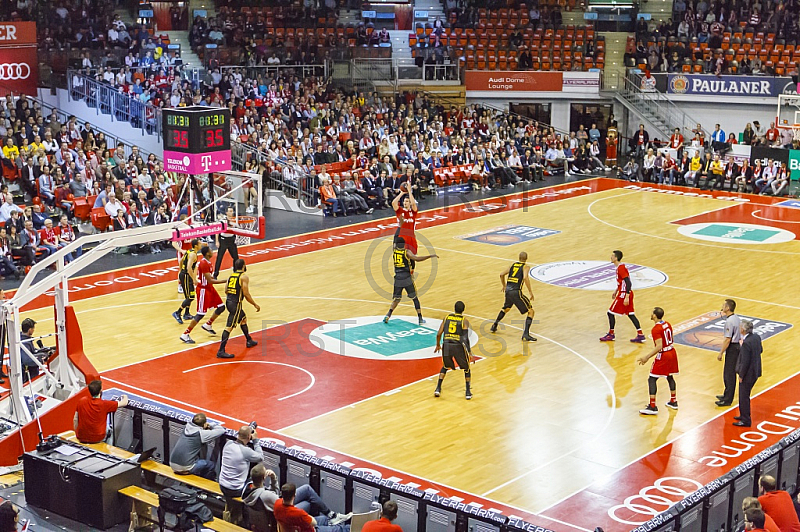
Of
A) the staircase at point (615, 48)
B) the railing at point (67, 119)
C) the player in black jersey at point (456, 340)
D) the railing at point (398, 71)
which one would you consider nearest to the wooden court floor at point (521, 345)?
the player in black jersey at point (456, 340)

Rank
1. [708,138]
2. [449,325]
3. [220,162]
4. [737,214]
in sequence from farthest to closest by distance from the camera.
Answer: [708,138] < [737,214] < [220,162] < [449,325]

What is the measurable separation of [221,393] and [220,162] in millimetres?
7688

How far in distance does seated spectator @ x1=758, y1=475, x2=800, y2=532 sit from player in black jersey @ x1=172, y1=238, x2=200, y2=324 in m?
11.0

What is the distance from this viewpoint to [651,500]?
39.5 feet

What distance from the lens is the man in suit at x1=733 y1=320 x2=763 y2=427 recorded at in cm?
1390

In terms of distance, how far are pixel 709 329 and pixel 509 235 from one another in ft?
28.5

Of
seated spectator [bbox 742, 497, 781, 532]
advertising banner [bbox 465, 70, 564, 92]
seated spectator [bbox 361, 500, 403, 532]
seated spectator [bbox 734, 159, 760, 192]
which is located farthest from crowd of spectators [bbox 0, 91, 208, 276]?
seated spectator [bbox 734, 159, 760, 192]

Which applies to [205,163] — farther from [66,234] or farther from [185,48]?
[185,48]

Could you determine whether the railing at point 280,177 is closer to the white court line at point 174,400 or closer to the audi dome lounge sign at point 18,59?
the audi dome lounge sign at point 18,59

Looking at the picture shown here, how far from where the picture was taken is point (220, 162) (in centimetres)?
2184

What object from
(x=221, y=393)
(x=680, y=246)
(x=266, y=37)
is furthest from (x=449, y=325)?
(x=266, y=37)

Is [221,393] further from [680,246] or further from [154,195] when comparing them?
[680,246]

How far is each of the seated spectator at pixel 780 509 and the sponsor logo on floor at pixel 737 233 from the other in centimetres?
1708

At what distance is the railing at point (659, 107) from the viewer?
40094 mm
